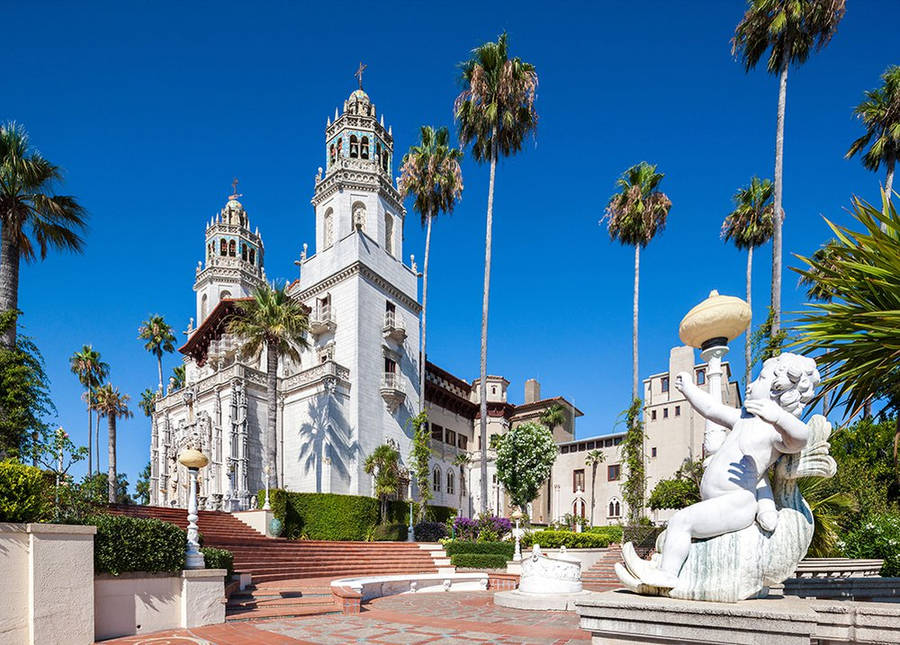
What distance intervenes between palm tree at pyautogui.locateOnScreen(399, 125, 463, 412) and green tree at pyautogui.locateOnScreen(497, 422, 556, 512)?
A: 19.5 ft

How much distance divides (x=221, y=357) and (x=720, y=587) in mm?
35399

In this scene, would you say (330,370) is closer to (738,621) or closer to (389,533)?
(389,533)

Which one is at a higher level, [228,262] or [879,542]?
[228,262]

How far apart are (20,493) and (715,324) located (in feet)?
30.8

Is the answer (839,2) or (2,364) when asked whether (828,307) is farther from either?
(839,2)

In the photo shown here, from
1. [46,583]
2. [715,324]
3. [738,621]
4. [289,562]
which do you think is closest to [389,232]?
[289,562]

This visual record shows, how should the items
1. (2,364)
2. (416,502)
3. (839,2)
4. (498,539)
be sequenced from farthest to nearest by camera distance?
(416,502) < (498,539) < (839,2) < (2,364)

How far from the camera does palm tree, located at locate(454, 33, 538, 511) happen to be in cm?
2784

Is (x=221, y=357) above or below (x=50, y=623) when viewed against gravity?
above

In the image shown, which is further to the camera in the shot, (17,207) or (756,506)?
(17,207)

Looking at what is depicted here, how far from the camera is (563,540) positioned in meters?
24.0

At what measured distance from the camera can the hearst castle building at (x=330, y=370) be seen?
1196 inches

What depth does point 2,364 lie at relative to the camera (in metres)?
14.6

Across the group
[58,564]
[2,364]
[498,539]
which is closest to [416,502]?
[498,539]
